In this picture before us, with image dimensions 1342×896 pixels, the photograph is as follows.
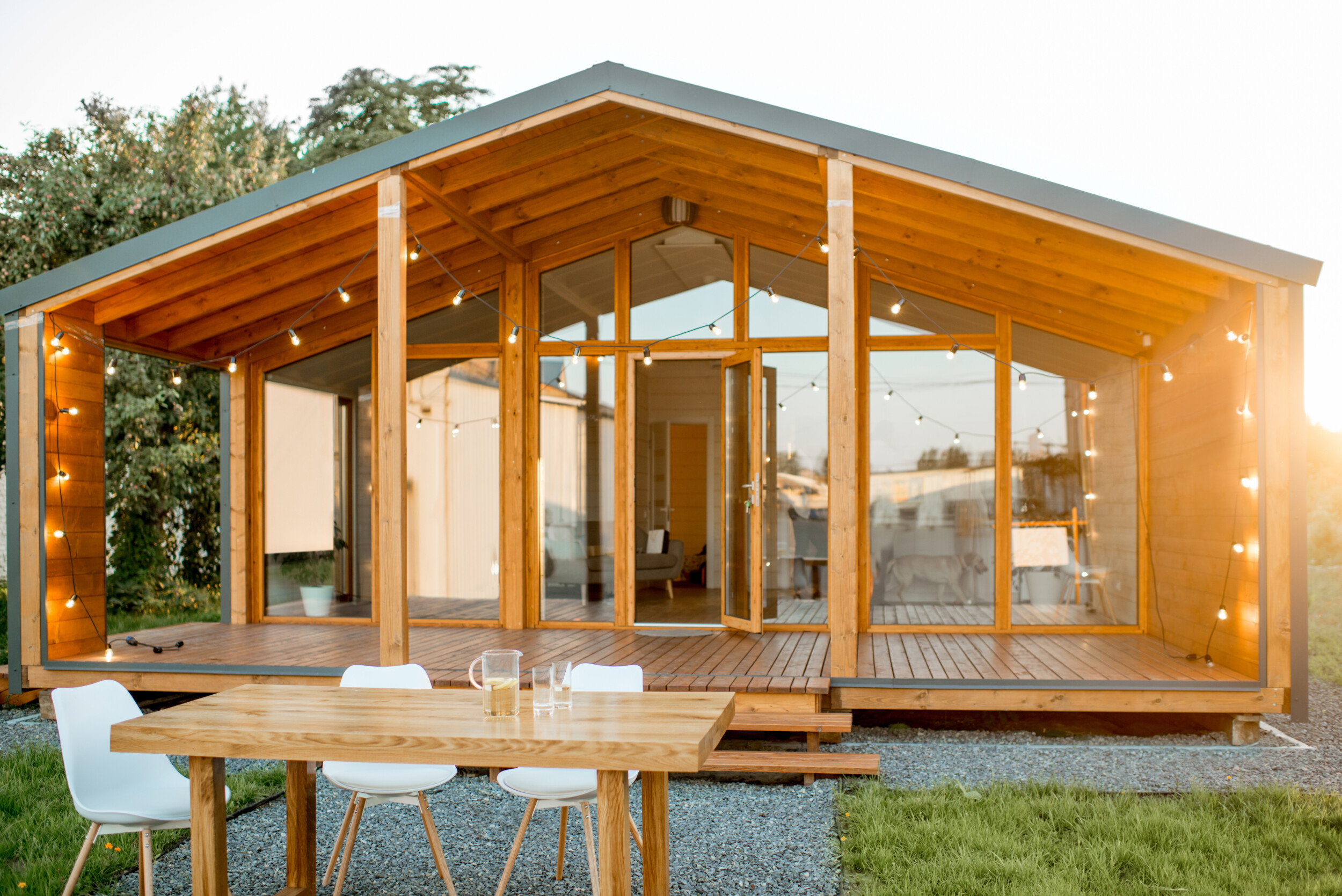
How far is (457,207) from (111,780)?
12.6 feet

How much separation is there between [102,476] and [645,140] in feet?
13.8

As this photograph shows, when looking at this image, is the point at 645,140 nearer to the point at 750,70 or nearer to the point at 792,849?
the point at 792,849

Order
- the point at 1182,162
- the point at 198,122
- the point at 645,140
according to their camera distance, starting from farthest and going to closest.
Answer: the point at 1182,162, the point at 198,122, the point at 645,140

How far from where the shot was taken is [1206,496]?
5574mm

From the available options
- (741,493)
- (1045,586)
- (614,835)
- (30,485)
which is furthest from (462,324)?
(614,835)

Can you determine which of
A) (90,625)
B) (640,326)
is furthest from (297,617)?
(640,326)

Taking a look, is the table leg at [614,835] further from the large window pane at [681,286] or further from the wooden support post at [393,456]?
the large window pane at [681,286]

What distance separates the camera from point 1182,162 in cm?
1736

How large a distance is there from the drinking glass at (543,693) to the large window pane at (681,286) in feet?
15.4

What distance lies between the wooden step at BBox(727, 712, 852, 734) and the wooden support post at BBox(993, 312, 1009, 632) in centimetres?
245

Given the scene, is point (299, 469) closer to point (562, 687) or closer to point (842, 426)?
point (842, 426)

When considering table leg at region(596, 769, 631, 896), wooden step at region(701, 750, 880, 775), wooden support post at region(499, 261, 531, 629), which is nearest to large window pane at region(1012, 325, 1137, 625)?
wooden step at region(701, 750, 880, 775)

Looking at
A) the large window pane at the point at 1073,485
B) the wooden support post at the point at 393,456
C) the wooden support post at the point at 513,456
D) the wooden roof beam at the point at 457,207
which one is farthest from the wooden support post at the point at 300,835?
the large window pane at the point at 1073,485

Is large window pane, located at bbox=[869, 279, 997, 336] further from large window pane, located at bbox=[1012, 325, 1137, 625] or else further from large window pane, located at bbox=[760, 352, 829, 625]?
large window pane, located at bbox=[760, 352, 829, 625]
